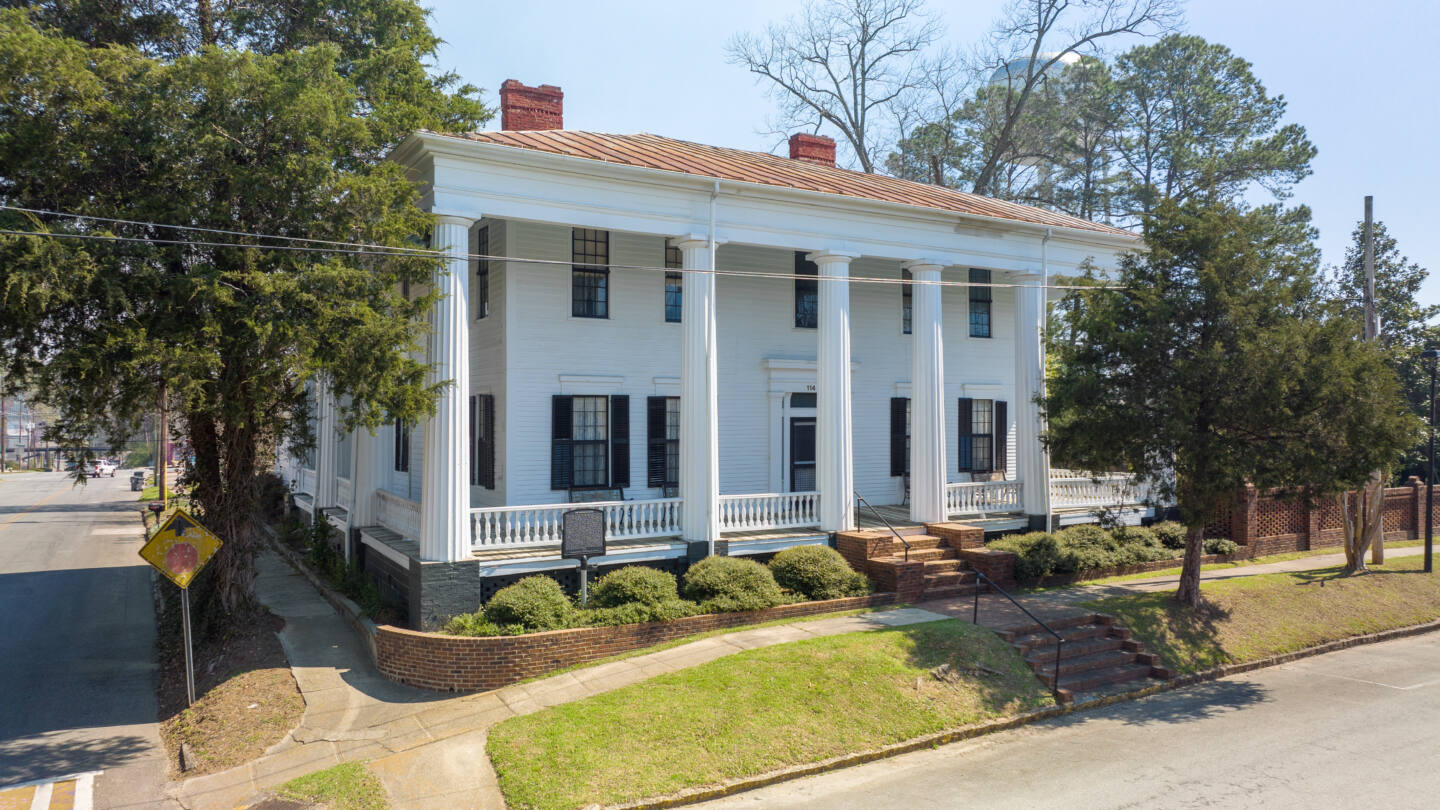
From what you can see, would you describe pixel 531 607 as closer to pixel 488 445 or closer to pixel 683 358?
pixel 683 358

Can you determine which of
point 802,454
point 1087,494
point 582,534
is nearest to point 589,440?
point 582,534

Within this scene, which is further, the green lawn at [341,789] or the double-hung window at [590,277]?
the double-hung window at [590,277]

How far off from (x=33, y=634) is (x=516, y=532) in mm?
10321

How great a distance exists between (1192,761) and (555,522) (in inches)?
399

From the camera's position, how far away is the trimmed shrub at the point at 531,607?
13.0 m

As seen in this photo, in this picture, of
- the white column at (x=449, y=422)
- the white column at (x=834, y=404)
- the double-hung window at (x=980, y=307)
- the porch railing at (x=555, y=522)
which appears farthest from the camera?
the double-hung window at (x=980, y=307)

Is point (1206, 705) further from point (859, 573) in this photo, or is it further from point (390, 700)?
point (390, 700)

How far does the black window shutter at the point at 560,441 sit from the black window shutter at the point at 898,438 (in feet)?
27.3

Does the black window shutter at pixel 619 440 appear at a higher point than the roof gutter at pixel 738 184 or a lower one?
lower

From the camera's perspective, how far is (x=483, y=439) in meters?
18.4

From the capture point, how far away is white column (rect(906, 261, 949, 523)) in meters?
18.5

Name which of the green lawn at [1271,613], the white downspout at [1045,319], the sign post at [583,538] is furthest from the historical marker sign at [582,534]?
the white downspout at [1045,319]

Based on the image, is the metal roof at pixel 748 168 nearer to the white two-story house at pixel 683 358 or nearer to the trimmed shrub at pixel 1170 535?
the white two-story house at pixel 683 358

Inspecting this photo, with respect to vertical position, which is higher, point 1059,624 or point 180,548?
point 180,548
